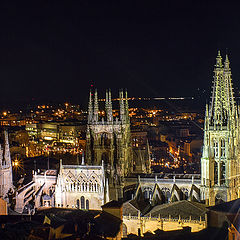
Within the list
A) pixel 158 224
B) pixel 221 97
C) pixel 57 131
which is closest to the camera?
pixel 158 224

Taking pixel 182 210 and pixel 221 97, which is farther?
pixel 221 97

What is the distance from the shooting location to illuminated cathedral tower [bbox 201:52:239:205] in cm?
4625

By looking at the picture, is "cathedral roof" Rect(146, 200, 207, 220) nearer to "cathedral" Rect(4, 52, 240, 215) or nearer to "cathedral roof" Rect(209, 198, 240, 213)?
"cathedral roof" Rect(209, 198, 240, 213)

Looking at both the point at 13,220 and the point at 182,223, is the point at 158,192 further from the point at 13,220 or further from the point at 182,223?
the point at 13,220

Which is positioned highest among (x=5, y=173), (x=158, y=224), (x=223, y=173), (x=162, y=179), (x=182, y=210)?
(x=5, y=173)

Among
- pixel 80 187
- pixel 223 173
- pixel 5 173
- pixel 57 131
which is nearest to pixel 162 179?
pixel 223 173

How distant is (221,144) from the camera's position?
47844mm

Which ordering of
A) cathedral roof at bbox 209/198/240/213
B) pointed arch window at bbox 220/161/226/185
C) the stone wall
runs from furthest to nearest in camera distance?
pointed arch window at bbox 220/161/226/185 → the stone wall → cathedral roof at bbox 209/198/240/213

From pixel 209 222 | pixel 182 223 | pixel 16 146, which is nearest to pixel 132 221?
pixel 182 223

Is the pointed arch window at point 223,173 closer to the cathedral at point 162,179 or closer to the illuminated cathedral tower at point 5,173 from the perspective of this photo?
the cathedral at point 162,179

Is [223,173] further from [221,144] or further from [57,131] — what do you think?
[57,131]

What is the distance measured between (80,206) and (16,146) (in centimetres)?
6233

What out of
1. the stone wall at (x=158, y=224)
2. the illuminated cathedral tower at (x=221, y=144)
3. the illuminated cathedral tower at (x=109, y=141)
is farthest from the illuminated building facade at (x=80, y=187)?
the illuminated cathedral tower at (x=221, y=144)

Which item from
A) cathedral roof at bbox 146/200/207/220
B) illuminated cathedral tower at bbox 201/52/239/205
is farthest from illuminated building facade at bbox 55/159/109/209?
illuminated cathedral tower at bbox 201/52/239/205
